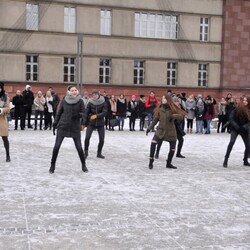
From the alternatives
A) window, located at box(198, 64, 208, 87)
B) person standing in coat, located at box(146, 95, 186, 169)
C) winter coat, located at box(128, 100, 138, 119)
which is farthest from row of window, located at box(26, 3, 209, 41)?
person standing in coat, located at box(146, 95, 186, 169)

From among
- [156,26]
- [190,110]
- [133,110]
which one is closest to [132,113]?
[133,110]

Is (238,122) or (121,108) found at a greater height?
(238,122)

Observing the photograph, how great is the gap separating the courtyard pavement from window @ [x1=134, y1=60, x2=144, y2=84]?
20252 millimetres

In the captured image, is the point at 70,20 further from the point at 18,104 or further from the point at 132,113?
the point at 18,104

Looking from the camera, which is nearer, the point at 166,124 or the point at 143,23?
the point at 166,124

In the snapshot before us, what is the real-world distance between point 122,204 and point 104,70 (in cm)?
2463

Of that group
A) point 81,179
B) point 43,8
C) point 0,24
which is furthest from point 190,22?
point 81,179

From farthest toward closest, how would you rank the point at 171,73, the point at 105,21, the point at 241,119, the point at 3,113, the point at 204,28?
the point at 204,28, the point at 171,73, the point at 105,21, the point at 241,119, the point at 3,113

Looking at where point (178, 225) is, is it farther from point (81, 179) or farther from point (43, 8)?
point (43, 8)

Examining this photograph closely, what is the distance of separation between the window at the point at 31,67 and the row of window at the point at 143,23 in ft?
6.40

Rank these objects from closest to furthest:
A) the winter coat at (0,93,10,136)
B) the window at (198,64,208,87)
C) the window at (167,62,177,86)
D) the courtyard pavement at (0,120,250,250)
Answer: the courtyard pavement at (0,120,250,250), the winter coat at (0,93,10,136), the window at (167,62,177,86), the window at (198,64,208,87)

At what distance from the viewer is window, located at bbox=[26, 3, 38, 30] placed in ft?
93.7

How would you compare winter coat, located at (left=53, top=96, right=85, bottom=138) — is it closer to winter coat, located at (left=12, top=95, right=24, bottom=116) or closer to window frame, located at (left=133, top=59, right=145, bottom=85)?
winter coat, located at (left=12, top=95, right=24, bottom=116)

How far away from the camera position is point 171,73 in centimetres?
3212
